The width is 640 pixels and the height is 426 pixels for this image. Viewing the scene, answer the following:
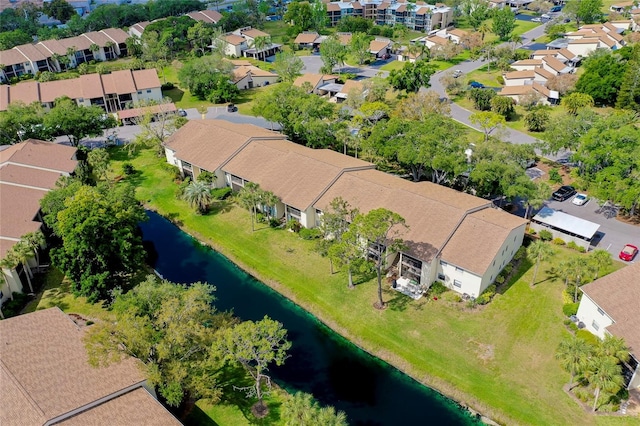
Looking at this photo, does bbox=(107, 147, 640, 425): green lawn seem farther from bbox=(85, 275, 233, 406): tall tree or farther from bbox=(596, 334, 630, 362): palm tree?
bbox=(85, 275, 233, 406): tall tree

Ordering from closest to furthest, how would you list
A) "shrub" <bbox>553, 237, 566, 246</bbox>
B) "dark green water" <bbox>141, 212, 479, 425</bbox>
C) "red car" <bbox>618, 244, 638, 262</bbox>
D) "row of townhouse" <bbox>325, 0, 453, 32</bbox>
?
"dark green water" <bbox>141, 212, 479, 425</bbox> < "red car" <bbox>618, 244, 638, 262</bbox> < "shrub" <bbox>553, 237, 566, 246</bbox> < "row of townhouse" <bbox>325, 0, 453, 32</bbox>

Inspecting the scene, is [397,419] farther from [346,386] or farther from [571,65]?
[571,65]

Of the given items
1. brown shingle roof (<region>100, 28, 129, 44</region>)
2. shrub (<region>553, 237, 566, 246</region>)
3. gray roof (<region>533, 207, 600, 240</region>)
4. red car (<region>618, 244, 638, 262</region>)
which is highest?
brown shingle roof (<region>100, 28, 129, 44</region>)

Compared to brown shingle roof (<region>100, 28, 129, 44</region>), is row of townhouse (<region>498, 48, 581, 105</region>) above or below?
below

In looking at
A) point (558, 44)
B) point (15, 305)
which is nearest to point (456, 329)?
point (15, 305)

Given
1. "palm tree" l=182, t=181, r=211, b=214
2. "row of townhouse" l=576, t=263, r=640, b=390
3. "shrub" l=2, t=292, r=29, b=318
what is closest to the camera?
"row of townhouse" l=576, t=263, r=640, b=390

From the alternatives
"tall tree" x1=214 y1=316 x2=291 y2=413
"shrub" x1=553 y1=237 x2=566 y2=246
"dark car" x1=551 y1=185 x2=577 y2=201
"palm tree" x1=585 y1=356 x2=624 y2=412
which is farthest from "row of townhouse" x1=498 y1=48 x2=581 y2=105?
"tall tree" x1=214 y1=316 x2=291 y2=413

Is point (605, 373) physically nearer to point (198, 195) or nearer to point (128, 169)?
point (198, 195)

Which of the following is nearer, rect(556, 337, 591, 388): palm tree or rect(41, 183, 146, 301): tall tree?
rect(556, 337, 591, 388): palm tree
